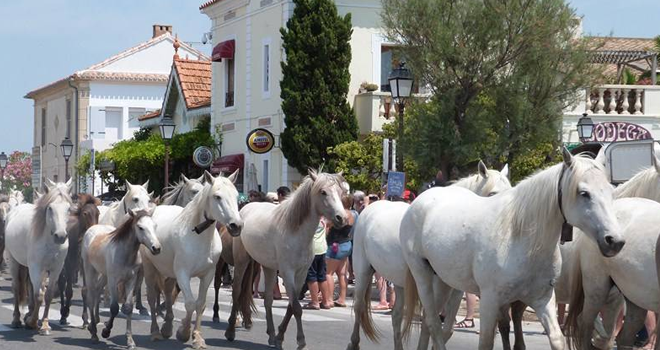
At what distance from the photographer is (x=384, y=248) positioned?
12.5 m

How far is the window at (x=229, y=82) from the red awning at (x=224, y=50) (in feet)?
1.40

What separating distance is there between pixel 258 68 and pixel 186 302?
81.2 feet

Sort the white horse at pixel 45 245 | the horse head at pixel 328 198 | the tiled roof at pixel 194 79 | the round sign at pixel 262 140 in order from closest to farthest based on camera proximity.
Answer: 1. the horse head at pixel 328 198
2. the white horse at pixel 45 245
3. the round sign at pixel 262 140
4. the tiled roof at pixel 194 79

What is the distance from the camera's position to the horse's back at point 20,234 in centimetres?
1609

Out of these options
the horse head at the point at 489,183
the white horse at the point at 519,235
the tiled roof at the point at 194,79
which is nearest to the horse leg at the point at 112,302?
the horse head at the point at 489,183

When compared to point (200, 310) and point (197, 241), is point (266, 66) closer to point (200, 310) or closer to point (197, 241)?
point (197, 241)

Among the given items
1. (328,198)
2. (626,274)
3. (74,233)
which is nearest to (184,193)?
(74,233)

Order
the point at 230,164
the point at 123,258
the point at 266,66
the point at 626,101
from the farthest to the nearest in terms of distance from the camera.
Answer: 1. the point at 230,164
2. the point at 266,66
3. the point at 626,101
4. the point at 123,258

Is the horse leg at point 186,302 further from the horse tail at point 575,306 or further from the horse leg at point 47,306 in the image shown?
the horse tail at point 575,306

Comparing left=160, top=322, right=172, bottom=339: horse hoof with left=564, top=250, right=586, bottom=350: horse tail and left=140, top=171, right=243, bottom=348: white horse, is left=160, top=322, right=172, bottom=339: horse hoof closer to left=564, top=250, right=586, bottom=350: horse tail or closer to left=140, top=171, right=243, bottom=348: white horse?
left=140, top=171, right=243, bottom=348: white horse

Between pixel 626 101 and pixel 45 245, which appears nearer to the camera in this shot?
pixel 45 245

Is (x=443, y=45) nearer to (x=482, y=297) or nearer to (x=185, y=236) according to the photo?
(x=185, y=236)

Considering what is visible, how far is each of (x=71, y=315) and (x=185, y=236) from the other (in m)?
4.53

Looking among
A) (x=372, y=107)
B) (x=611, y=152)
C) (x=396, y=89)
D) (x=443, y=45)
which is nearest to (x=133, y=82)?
(x=372, y=107)
